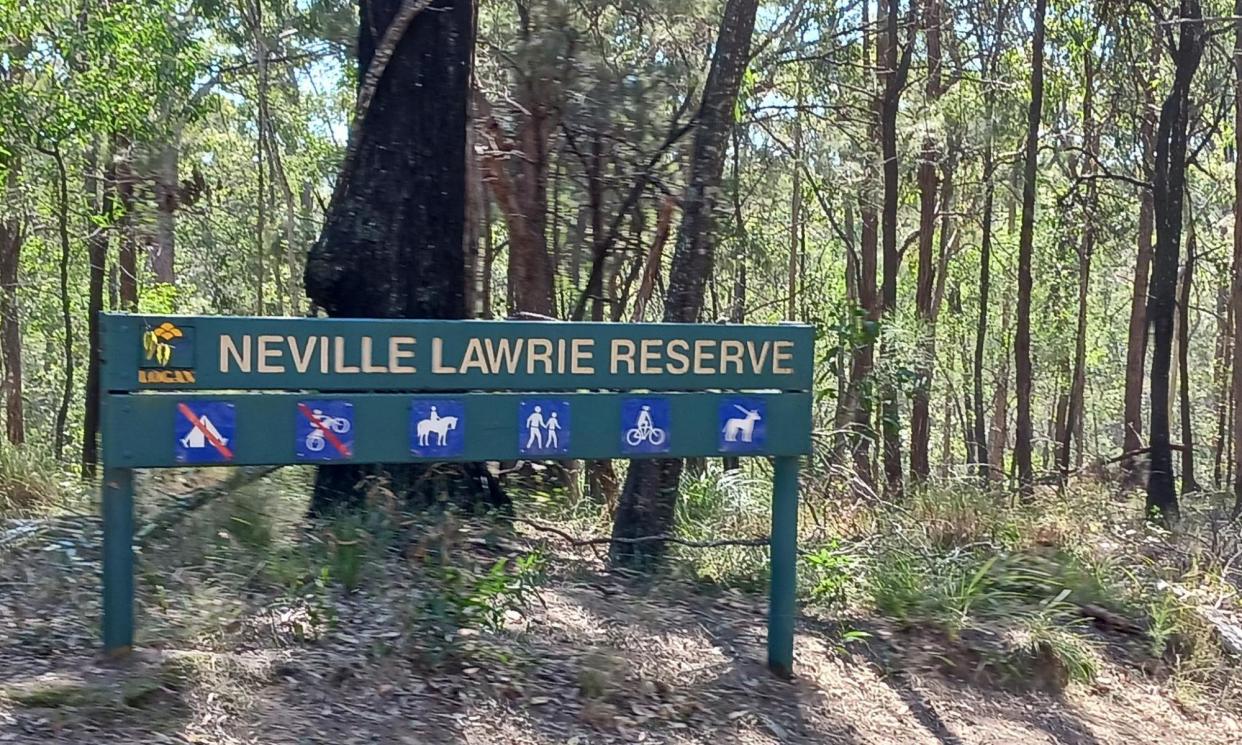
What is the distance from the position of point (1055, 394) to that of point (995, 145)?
21278 millimetres

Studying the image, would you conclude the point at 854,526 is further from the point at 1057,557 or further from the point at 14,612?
the point at 14,612

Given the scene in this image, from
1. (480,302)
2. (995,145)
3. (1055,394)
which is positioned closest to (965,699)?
(480,302)

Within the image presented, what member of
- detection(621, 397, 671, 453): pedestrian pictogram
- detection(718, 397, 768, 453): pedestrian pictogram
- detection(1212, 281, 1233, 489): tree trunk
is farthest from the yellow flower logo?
detection(1212, 281, 1233, 489): tree trunk

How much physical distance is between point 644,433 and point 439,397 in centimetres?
91

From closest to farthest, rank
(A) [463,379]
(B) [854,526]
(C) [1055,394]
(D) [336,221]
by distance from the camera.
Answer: (A) [463,379]
(D) [336,221]
(B) [854,526]
(C) [1055,394]

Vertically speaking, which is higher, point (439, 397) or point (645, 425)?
point (439, 397)

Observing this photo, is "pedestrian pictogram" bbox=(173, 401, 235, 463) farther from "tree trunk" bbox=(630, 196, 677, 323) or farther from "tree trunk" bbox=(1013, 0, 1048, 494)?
"tree trunk" bbox=(1013, 0, 1048, 494)

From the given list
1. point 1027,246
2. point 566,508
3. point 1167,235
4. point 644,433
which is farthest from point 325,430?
point 1027,246

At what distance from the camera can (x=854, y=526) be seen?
8383mm

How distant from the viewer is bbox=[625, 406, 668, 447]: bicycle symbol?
17.1 feet

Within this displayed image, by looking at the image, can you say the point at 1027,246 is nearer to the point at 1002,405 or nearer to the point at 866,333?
the point at 866,333

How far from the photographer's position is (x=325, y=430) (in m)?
4.73

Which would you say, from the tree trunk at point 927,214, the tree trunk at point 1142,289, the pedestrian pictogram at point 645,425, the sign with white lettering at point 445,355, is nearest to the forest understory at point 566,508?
the sign with white lettering at point 445,355

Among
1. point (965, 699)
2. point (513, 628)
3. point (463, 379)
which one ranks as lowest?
point (965, 699)
